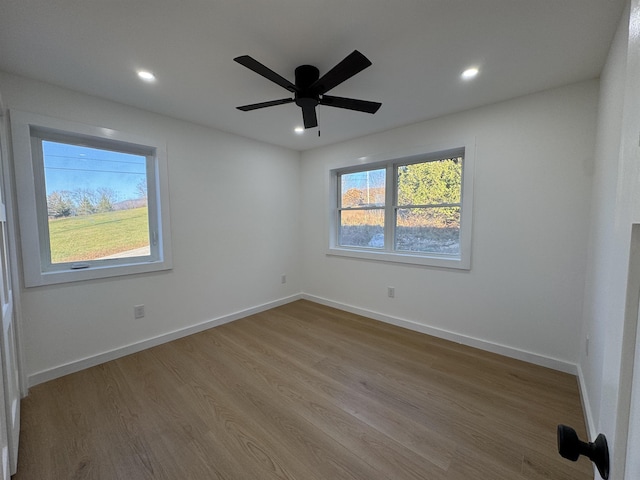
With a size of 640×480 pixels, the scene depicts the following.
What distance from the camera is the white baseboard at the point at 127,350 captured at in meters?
2.14

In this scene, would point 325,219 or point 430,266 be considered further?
point 325,219

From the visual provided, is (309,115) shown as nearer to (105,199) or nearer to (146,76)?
(146,76)

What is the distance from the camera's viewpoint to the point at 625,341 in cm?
44

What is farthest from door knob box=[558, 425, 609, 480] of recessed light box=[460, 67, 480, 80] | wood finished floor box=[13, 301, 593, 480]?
recessed light box=[460, 67, 480, 80]

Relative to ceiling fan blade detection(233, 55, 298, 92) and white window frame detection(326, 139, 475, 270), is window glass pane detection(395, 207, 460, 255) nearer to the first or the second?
white window frame detection(326, 139, 475, 270)

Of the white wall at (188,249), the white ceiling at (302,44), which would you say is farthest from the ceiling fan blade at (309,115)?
the white wall at (188,249)

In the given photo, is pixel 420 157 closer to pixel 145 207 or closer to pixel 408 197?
pixel 408 197

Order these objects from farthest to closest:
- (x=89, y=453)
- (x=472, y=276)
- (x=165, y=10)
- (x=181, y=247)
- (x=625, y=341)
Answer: (x=181, y=247) → (x=472, y=276) → (x=89, y=453) → (x=165, y=10) → (x=625, y=341)

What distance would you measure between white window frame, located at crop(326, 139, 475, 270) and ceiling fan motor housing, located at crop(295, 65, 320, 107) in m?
1.57

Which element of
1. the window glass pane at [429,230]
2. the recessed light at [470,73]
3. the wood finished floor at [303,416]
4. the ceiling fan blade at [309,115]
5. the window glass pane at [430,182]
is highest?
the recessed light at [470,73]

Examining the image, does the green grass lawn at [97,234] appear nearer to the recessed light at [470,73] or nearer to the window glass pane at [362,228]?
the window glass pane at [362,228]

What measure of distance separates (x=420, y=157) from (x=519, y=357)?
7.44 ft

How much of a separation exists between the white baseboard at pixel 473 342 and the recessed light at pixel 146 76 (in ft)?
10.7

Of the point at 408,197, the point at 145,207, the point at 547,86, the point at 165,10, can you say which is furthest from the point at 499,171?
the point at 145,207
